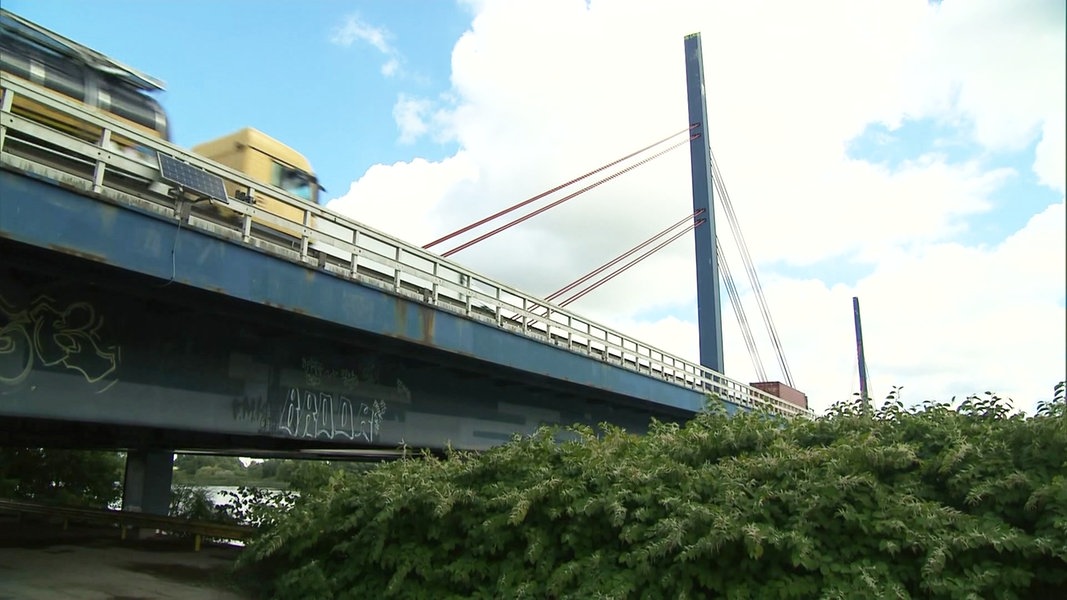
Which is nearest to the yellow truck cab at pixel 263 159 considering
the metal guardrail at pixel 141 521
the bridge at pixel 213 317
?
the bridge at pixel 213 317

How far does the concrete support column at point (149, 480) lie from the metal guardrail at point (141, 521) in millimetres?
1440

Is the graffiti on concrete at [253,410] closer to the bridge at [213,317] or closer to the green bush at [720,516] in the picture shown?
the bridge at [213,317]

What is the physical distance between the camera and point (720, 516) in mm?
6320

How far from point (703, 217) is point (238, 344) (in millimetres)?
23621

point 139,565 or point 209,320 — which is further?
point 139,565

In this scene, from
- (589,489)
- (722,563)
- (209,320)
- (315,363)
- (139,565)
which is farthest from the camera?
(139,565)

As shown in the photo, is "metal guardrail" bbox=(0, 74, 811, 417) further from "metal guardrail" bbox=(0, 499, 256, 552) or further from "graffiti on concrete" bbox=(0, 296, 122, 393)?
"metal guardrail" bbox=(0, 499, 256, 552)

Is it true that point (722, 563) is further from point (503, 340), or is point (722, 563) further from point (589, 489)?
point (503, 340)

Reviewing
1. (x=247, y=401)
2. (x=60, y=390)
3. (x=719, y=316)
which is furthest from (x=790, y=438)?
(x=719, y=316)

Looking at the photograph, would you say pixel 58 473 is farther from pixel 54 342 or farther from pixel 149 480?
pixel 54 342

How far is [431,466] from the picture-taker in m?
8.98

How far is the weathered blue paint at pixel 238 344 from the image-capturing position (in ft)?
22.7

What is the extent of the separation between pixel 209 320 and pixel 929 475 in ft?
25.2

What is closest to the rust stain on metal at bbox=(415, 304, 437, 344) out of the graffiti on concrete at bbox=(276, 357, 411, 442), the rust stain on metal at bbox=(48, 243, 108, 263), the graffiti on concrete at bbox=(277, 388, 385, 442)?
the graffiti on concrete at bbox=(276, 357, 411, 442)
